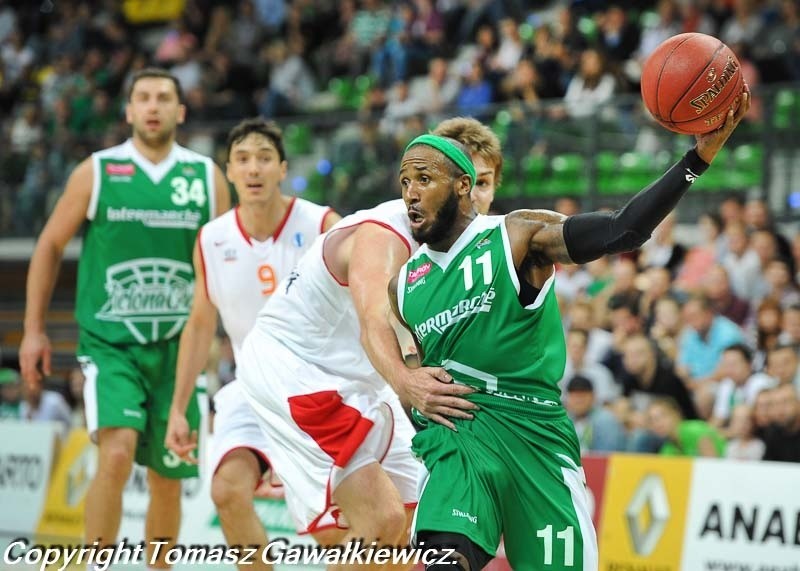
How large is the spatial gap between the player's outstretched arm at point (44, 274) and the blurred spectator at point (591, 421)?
426cm

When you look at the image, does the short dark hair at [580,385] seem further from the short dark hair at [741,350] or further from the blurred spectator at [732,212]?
the blurred spectator at [732,212]

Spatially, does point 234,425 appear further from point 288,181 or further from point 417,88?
point 417,88

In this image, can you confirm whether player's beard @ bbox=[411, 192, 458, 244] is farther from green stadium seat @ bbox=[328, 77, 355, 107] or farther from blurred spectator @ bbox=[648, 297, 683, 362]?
green stadium seat @ bbox=[328, 77, 355, 107]

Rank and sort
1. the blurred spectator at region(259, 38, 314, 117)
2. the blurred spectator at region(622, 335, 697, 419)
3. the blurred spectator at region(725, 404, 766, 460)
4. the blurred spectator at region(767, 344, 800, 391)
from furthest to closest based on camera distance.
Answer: the blurred spectator at region(259, 38, 314, 117), the blurred spectator at region(622, 335, 697, 419), the blurred spectator at region(767, 344, 800, 391), the blurred spectator at region(725, 404, 766, 460)

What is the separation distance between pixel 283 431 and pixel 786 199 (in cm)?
747

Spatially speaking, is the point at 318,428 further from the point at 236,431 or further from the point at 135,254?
the point at 135,254

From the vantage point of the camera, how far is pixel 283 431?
5.70 meters

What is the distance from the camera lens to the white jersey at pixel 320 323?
563 cm

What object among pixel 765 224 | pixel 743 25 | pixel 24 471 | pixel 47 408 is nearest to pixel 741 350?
pixel 765 224

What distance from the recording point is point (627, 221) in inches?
173

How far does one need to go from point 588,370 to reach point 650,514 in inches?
94.9

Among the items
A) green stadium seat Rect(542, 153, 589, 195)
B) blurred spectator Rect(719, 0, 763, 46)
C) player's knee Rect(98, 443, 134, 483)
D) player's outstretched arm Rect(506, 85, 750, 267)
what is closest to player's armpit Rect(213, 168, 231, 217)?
player's knee Rect(98, 443, 134, 483)

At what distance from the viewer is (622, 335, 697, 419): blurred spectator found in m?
10.2

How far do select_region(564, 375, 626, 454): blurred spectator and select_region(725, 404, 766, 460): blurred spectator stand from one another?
0.85m
